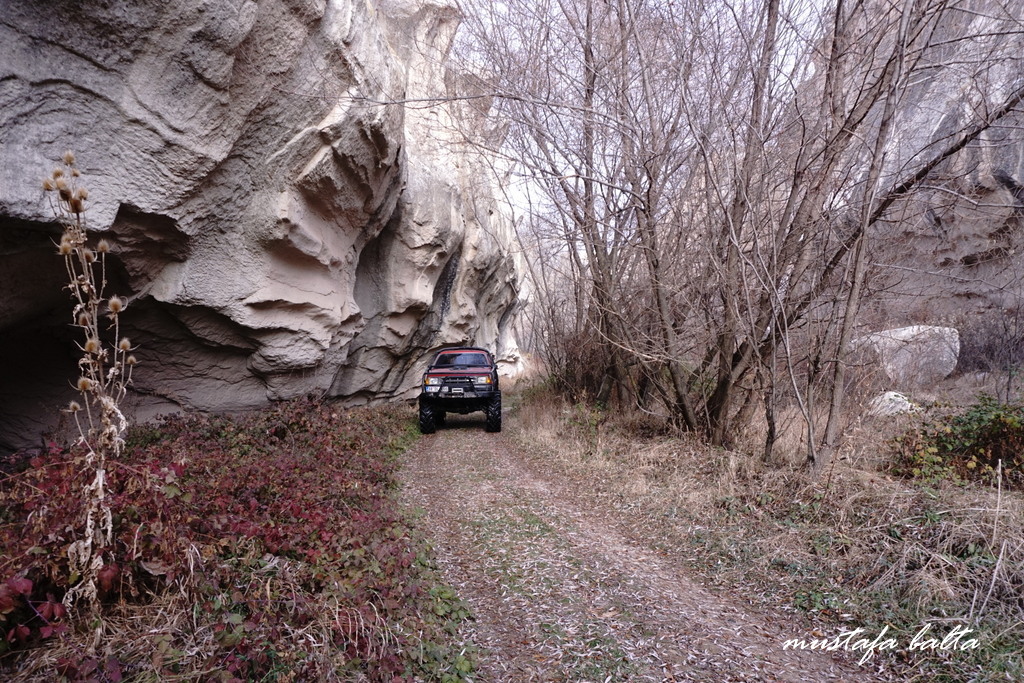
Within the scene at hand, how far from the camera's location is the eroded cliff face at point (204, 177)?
4.94 meters

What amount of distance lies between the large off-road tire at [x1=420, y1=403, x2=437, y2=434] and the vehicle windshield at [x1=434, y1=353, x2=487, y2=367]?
135cm

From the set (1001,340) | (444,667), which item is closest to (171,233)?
(444,667)

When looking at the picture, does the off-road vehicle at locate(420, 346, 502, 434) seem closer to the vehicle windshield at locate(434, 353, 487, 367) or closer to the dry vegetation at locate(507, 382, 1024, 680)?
the vehicle windshield at locate(434, 353, 487, 367)

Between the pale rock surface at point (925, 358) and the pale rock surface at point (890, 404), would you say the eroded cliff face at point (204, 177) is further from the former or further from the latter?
the pale rock surface at point (925, 358)

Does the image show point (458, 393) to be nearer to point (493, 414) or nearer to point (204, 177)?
point (493, 414)

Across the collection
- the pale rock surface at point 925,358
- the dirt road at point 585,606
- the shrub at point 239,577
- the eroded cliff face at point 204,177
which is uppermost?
the eroded cliff face at point 204,177

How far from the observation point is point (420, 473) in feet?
26.0

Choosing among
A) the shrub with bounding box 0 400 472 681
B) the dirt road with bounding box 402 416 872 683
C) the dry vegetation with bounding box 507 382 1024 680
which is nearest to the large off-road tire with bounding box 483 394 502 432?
the dry vegetation with bounding box 507 382 1024 680

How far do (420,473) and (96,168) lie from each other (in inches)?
214

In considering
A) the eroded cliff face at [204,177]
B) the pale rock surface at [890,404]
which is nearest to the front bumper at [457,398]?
the eroded cliff face at [204,177]

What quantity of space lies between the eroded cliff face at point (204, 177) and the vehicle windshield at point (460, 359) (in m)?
2.83

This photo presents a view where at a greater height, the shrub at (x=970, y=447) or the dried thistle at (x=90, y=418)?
the dried thistle at (x=90, y=418)

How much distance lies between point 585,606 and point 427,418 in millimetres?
8072

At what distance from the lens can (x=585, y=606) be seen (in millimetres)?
3979
